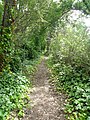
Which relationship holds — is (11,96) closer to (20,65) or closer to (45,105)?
(45,105)

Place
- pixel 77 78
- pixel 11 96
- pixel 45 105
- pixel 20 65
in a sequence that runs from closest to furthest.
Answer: pixel 11 96 < pixel 45 105 < pixel 77 78 < pixel 20 65

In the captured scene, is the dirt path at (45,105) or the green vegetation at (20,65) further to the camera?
the green vegetation at (20,65)

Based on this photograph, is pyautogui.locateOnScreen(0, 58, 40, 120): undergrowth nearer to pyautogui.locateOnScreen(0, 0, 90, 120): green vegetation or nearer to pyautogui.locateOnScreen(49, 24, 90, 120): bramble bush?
pyautogui.locateOnScreen(0, 0, 90, 120): green vegetation

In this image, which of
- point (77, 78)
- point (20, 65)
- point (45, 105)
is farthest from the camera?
point (20, 65)

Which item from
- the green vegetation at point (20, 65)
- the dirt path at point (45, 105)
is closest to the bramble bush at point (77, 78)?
the green vegetation at point (20, 65)

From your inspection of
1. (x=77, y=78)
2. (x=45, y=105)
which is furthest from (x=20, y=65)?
(x=45, y=105)

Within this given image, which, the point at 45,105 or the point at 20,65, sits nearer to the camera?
the point at 45,105

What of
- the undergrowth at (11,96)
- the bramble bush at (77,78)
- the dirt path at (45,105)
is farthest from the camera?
the bramble bush at (77,78)

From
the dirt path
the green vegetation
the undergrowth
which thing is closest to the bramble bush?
the green vegetation

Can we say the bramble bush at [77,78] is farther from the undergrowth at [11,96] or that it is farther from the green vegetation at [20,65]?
the undergrowth at [11,96]

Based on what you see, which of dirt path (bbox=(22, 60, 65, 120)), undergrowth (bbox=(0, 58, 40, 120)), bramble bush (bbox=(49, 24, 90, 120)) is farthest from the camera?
bramble bush (bbox=(49, 24, 90, 120))

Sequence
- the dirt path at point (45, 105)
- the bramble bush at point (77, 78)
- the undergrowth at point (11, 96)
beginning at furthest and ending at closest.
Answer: the bramble bush at point (77, 78) < the dirt path at point (45, 105) < the undergrowth at point (11, 96)

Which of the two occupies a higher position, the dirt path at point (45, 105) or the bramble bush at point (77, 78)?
the bramble bush at point (77, 78)

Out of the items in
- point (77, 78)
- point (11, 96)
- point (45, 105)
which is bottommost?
point (45, 105)
